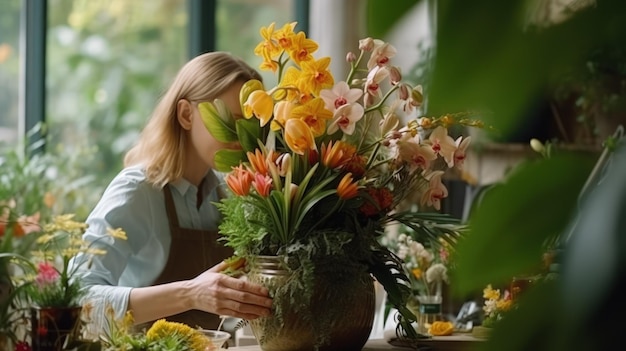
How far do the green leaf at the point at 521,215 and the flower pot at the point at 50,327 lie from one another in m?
1.48

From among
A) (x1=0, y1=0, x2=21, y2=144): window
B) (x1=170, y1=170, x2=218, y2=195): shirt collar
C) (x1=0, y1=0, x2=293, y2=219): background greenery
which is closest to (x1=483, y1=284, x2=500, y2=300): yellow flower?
(x1=170, y1=170, x2=218, y2=195): shirt collar

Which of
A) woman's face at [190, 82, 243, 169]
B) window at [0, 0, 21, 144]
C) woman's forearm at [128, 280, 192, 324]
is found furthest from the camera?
window at [0, 0, 21, 144]

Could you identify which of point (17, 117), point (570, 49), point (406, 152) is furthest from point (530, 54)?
point (17, 117)

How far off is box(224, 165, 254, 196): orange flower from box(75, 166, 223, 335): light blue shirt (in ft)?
2.23

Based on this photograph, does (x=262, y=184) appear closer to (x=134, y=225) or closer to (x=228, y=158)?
(x=228, y=158)

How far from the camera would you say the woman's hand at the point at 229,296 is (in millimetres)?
1907

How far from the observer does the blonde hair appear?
270cm

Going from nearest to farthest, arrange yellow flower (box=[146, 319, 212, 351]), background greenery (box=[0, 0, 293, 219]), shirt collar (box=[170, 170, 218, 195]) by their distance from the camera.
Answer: yellow flower (box=[146, 319, 212, 351]) → shirt collar (box=[170, 170, 218, 195]) → background greenery (box=[0, 0, 293, 219])

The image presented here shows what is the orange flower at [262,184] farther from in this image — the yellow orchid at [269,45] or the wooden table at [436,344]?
the wooden table at [436,344]

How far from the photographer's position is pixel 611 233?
250 mm

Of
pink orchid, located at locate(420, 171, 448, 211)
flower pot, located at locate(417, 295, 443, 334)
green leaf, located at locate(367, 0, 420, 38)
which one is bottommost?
flower pot, located at locate(417, 295, 443, 334)

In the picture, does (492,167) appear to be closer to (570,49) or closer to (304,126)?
(304,126)

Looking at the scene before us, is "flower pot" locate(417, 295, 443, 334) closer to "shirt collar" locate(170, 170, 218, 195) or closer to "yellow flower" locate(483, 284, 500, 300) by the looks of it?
"shirt collar" locate(170, 170, 218, 195)

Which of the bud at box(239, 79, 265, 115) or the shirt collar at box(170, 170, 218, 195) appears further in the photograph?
the shirt collar at box(170, 170, 218, 195)
